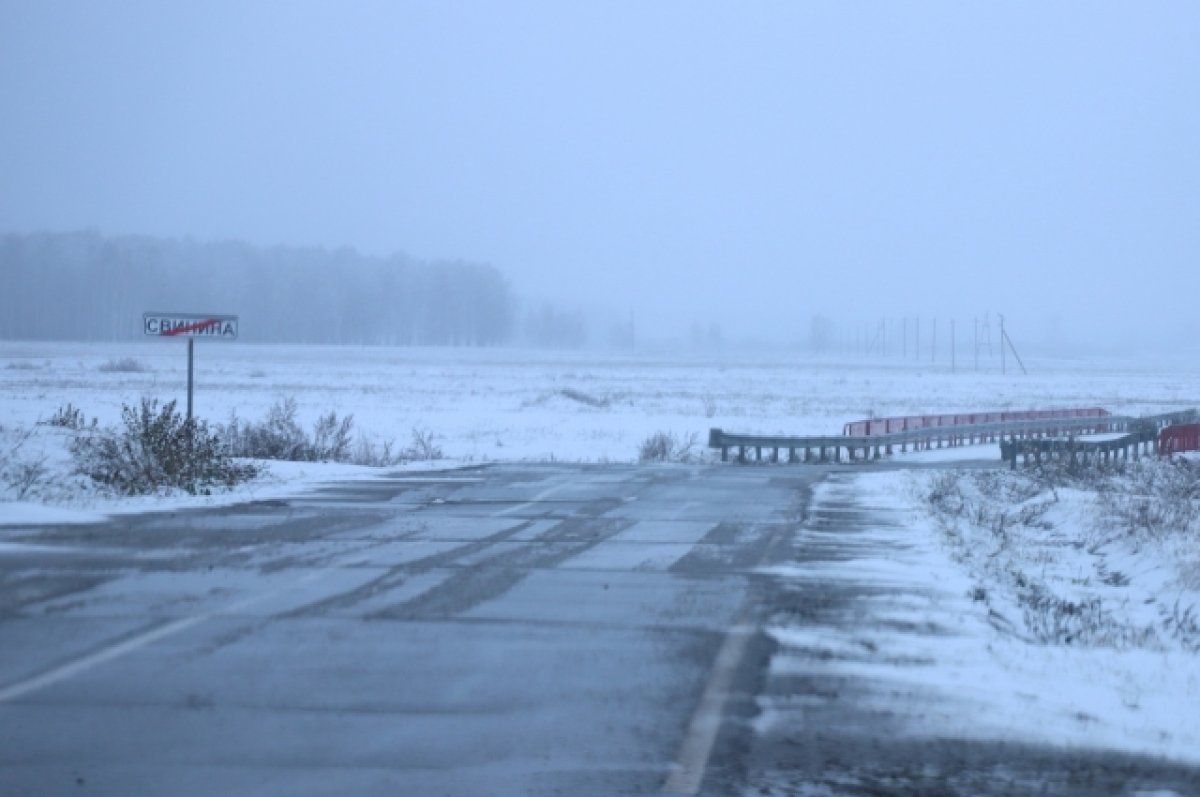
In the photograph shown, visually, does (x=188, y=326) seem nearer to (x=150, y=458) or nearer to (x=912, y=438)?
(x=150, y=458)

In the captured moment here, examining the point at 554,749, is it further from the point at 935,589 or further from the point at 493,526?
the point at 493,526

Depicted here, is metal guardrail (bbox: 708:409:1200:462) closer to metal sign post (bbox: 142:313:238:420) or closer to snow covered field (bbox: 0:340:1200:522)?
snow covered field (bbox: 0:340:1200:522)

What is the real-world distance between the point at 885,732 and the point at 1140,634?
13.4 ft

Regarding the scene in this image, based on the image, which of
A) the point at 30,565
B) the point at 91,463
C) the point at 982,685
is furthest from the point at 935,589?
the point at 91,463

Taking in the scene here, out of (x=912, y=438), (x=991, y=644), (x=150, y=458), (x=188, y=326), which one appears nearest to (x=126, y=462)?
(x=150, y=458)

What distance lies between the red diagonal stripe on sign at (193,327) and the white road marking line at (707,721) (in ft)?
50.3

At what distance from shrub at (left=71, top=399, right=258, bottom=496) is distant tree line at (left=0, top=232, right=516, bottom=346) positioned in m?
143

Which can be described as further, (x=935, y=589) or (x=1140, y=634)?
(x=935, y=589)

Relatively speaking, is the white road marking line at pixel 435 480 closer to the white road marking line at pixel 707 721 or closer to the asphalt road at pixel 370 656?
the asphalt road at pixel 370 656

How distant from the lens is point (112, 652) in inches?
357

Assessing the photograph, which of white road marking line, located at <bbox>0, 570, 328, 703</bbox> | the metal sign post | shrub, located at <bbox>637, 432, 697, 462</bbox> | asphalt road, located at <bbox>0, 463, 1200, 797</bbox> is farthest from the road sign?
shrub, located at <bbox>637, 432, 697, 462</bbox>

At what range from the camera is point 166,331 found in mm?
22781

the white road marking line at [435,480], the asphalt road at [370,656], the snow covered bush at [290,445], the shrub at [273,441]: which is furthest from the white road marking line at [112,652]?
the shrub at [273,441]

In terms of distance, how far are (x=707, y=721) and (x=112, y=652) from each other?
13.8 feet
